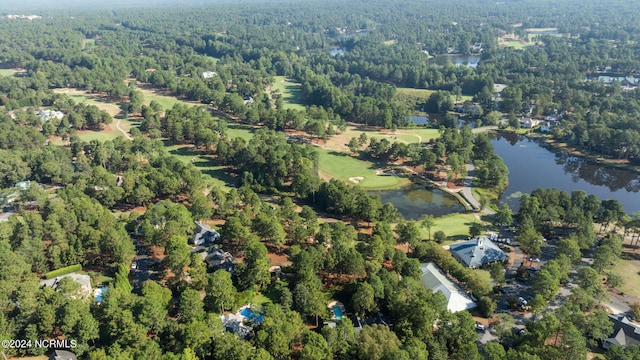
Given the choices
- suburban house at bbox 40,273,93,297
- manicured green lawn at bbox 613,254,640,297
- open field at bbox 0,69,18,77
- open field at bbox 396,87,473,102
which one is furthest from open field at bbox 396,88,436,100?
open field at bbox 0,69,18,77

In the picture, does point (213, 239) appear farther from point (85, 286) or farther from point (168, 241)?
point (85, 286)

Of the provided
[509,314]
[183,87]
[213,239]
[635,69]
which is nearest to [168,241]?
[213,239]

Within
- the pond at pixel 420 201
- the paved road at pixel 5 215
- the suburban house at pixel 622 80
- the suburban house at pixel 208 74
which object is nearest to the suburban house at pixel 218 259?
the pond at pixel 420 201

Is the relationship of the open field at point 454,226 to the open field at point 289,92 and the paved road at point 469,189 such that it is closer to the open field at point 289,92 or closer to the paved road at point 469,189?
the paved road at point 469,189

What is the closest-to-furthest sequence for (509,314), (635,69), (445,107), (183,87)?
1. (509,314)
2. (445,107)
3. (183,87)
4. (635,69)

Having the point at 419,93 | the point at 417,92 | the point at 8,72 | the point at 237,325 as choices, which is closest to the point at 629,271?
the point at 237,325

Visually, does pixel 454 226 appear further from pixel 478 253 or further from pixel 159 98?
pixel 159 98

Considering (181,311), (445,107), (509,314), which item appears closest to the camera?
(181,311)
